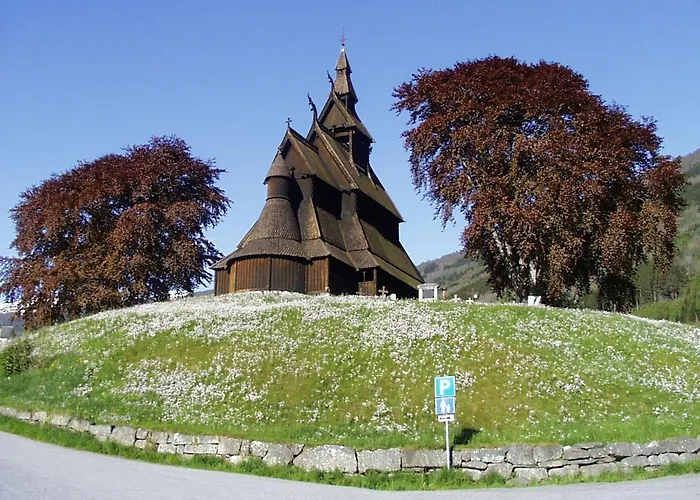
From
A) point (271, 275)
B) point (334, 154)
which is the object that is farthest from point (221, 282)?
point (334, 154)

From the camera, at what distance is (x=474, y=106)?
1709 inches

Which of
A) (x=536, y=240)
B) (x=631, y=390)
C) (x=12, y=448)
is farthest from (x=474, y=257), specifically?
(x=12, y=448)

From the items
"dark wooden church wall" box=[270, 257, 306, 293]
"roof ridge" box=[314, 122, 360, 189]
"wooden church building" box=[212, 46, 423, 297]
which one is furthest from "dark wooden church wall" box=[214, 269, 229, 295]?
"roof ridge" box=[314, 122, 360, 189]

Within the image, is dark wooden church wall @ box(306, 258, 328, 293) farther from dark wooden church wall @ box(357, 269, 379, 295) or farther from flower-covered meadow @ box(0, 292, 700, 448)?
flower-covered meadow @ box(0, 292, 700, 448)

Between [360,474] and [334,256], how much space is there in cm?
2832

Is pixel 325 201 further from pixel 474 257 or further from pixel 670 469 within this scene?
pixel 670 469

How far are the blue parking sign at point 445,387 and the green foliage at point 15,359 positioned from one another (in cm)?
1988

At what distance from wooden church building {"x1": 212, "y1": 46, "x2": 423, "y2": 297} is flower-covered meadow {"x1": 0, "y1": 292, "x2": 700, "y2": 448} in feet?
35.0

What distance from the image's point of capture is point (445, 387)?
1881 cm

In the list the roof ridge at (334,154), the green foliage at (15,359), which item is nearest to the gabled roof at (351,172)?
the roof ridge at (334,154)

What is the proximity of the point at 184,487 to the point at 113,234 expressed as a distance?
38.7m

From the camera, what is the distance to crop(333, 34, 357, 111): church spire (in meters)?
67.1

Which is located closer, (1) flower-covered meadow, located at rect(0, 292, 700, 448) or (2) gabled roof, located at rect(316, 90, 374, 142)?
(1) flower-covered meadow, located at rect(0, 292, 700, 448)

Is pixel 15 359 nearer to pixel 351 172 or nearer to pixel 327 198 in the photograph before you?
pixel 327 198
